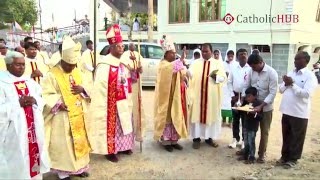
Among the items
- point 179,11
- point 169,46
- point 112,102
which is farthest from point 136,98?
point 179,11

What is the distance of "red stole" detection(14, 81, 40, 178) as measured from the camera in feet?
13.2

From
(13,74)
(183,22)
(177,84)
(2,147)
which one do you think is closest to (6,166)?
(2,147)

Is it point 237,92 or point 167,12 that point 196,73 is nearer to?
point 237,92

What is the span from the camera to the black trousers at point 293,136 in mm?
5289

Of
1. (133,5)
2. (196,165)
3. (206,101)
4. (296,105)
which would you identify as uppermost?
(133,5)

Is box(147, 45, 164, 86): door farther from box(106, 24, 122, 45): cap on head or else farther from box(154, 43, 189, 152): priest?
box(106, 24, 122, 45): cap on head

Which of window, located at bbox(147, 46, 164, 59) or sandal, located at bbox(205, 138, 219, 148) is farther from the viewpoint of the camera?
window, located at bbox(147, 46, 164, 59)

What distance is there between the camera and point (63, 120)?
472cm

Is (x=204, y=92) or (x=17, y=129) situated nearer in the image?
(x=17, y=129)

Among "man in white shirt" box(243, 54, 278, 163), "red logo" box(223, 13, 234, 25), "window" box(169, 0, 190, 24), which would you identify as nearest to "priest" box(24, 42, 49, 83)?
"man in white shirt" box(243, 54, 278, 163)

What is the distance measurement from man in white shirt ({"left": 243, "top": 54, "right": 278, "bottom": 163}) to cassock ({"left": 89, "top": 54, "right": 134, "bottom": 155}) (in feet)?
6.42

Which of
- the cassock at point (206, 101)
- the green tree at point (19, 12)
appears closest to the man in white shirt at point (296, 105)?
the cassock at point (206, 101)

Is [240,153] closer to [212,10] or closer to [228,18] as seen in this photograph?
[228,18]

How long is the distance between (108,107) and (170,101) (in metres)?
1.16
